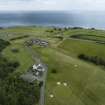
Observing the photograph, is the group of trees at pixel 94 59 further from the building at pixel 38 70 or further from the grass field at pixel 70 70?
the building at pixel 38 70

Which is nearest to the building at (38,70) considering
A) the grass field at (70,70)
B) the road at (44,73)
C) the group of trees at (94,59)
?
the road at (44,73)

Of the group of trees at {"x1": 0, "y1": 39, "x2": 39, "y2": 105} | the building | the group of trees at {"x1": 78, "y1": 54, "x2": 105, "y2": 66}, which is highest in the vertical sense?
the group of trees at {"x1": 0, "y1": 39, "x2": 39, "y2": 105}

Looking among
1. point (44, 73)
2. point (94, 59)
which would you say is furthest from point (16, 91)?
point (94, 59)

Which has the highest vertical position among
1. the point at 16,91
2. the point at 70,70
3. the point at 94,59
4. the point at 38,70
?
the point at 16,91

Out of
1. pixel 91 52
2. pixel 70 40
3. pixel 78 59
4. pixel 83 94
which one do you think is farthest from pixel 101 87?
pixel 70 40

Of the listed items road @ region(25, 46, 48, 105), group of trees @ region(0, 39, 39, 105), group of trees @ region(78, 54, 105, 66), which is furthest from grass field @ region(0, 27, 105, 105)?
group of trees @ region(0, 39, 39, 105)

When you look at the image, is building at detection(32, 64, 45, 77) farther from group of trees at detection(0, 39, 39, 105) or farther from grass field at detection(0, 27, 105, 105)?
group of trees at detection(0, 39, 39, 105)

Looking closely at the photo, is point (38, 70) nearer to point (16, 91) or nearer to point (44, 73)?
point (44, 73)

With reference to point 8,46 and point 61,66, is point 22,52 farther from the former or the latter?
point 61,66
